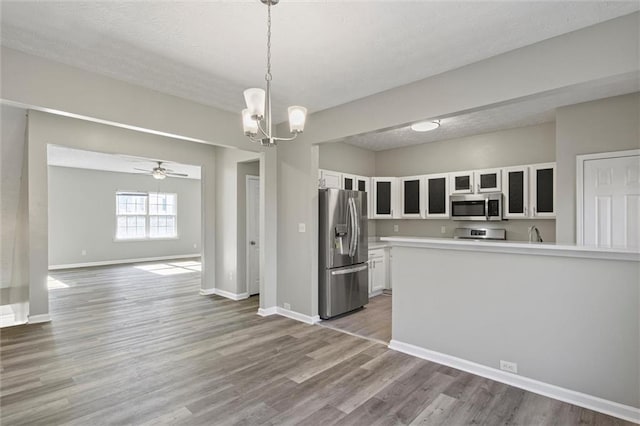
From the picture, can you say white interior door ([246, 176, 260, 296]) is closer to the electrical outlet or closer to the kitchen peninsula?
the kitchen peninsula

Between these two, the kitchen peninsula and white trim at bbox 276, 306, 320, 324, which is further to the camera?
white trim at bbox 276, 306, 320, 324

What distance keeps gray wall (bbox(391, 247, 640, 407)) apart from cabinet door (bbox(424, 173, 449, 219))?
2649mm

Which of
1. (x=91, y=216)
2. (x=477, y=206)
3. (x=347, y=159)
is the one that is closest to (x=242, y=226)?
(x=347, y=159)

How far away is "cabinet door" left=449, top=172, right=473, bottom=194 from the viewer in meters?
5.36

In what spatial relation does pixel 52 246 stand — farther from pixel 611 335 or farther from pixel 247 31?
pixel 611 335

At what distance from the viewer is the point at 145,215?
10.3 metres

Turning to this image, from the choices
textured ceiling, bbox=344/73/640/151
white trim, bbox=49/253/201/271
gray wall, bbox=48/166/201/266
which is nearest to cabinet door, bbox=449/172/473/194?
textured ceiling, bbox=344/73/640/151

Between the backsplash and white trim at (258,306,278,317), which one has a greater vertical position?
the backsplash

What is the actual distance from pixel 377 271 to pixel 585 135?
11.6 ft

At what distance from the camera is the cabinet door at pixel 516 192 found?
479 centimetres

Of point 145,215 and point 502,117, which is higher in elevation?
point 502,117

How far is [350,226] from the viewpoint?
4695 mm

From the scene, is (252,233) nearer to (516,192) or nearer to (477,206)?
(477,206)

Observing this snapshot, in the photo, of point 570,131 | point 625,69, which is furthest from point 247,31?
point 570,131
